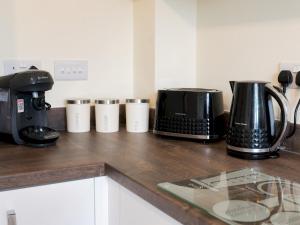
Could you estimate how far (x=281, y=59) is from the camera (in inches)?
54.1

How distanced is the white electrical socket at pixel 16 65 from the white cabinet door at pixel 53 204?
26.5 inches

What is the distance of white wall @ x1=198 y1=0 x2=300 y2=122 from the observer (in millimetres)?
1346

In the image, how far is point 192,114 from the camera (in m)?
1.49

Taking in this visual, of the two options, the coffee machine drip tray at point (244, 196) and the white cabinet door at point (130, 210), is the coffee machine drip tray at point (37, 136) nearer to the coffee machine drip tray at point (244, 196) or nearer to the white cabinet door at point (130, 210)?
the white cabinet door at point (130, 210)

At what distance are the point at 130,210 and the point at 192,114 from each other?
0.53 m

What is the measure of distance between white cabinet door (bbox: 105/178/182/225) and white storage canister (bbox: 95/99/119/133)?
53 centimetres

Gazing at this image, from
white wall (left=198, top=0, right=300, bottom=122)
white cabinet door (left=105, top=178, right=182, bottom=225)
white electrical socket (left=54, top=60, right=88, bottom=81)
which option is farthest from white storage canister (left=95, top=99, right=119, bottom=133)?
white cabinet door (left=105, top=178, right=182, bottom=225)

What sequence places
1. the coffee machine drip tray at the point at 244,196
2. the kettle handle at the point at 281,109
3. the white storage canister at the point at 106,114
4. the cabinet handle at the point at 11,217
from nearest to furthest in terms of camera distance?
the coffee machine drip tray at the point at 244,196 < the cabinet handle at the point at 11,217 < the kettle handle at the point at 281,109 < the white storage canister at the point at 106,114

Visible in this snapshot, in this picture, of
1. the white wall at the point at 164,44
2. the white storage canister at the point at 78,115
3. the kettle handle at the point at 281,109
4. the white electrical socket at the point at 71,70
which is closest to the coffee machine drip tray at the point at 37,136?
the white storage canister at the point at 78,115

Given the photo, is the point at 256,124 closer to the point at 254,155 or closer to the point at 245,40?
the point at 254,155

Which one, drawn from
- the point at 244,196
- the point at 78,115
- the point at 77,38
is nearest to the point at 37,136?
the point at 78,115

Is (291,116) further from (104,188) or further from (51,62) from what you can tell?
(51,62)

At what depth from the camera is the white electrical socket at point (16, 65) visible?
159 centimetres

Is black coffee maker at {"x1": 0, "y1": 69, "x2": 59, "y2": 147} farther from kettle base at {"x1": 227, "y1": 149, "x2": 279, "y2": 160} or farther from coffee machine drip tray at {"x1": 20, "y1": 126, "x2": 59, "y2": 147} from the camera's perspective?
kettle base at {"x1": 227, "y1": 149, "x2": 279, "y2": 160}
